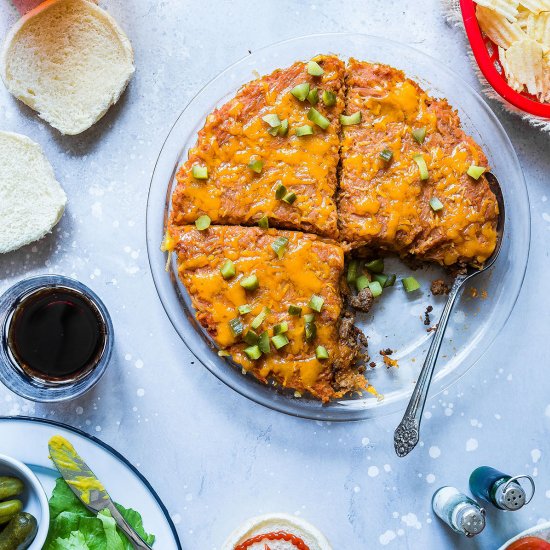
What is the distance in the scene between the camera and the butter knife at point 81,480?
11.6 feet

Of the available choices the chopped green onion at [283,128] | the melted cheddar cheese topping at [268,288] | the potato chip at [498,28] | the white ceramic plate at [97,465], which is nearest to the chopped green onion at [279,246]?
the melted cheddar cheese topping at [268,288]

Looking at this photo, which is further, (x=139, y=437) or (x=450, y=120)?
(x=139, y=437)

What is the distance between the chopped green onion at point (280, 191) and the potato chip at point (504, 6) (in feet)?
4.25

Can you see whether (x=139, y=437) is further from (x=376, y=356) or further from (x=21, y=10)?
(x=21, y=10)

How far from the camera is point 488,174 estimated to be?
11.7 feet

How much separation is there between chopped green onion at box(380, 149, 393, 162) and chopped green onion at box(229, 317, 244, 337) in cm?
99

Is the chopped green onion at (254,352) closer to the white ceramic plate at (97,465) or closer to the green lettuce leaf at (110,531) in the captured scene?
the white ceramic plate at (97,465)

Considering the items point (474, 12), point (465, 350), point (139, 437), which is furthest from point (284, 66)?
point (139, 437)

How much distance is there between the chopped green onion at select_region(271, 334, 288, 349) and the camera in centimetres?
341

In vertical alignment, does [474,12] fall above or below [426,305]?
above

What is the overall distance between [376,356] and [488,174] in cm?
103

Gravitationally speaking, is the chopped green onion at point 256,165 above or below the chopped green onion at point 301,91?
below

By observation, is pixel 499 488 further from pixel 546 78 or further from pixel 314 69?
pixel 314 69

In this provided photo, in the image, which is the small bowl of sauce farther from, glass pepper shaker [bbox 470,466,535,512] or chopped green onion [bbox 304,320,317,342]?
glass pepper shaker [bbox 470,466,535,512]
